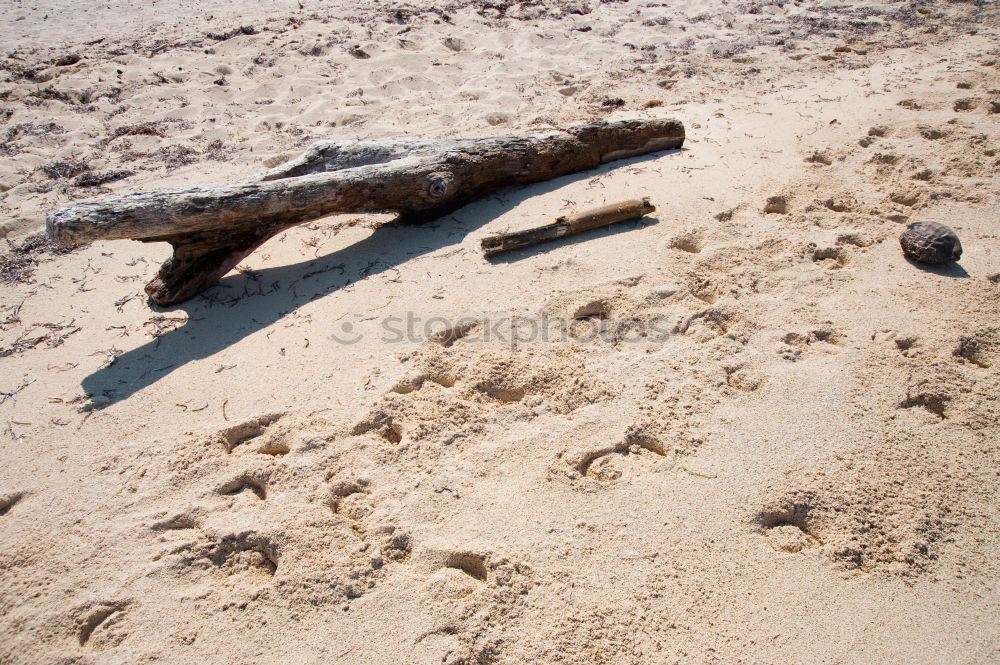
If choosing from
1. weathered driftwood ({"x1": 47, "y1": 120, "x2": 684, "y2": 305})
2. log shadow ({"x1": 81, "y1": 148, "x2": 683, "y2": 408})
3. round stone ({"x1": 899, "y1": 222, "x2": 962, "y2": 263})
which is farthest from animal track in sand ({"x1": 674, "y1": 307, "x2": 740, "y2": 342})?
weathered driftwood ({"x1": 47, "y1": 120, "x2": 684, "y2": 305})

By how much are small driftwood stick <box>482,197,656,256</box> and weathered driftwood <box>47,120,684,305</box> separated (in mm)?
550

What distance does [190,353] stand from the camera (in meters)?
3.05

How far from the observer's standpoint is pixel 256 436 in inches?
99.4

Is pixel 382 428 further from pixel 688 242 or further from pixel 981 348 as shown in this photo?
pixel 981 348

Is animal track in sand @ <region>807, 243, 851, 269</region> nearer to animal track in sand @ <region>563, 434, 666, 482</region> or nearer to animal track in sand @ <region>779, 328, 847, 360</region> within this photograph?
animal track in sand @ <region>779, 328, 847, 360</region>

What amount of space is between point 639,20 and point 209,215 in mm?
6001

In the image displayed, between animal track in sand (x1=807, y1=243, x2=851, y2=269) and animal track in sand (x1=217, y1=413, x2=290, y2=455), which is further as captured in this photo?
animal track in sand (x1=807, y1=243, x2=851, y2=269)

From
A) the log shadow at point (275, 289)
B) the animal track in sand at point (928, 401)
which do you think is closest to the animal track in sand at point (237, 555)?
the log shadow at point (275, 289)

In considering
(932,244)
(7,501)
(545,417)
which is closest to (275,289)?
(7,501)

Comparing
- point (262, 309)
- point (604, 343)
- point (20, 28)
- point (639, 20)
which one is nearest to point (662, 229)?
point (604, 343)

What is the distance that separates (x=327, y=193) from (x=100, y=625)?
225 centimetres

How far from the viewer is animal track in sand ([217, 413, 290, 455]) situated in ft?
8.04

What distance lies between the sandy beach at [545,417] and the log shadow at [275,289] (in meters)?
0.02

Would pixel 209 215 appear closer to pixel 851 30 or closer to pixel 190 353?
pixel 190 353
